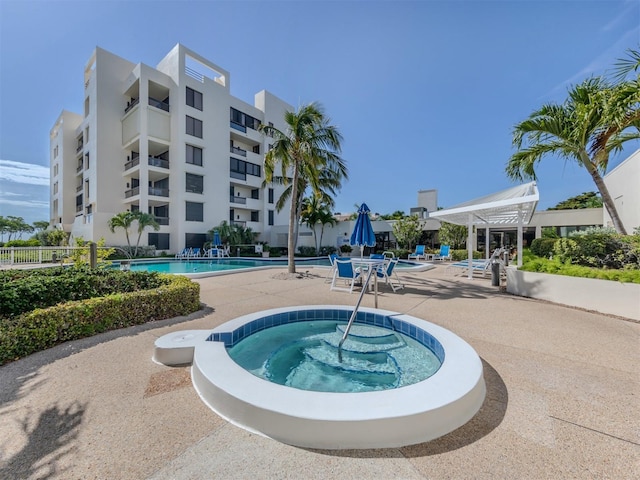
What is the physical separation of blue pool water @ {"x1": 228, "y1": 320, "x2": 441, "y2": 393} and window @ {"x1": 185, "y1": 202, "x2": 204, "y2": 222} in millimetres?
21672

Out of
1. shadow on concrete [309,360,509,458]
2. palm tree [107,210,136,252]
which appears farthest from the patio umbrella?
palm tree [107,210,136,252]

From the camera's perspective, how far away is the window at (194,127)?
77.3 ft

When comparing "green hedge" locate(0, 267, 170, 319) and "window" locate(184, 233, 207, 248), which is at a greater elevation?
"window" locate(184, 233, 207, 248)

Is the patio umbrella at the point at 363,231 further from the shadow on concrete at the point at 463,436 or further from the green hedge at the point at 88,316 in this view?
the shadow on concrete at the point at 463,436

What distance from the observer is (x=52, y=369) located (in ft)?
11.2

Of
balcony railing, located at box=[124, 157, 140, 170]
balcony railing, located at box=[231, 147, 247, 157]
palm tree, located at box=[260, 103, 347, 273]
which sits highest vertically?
balcony railing, located at box=[231, 147, 247, 157]

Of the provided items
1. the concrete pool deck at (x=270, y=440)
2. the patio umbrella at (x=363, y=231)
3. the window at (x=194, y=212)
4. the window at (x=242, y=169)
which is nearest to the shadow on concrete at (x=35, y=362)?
the concrete pool deck at (x=270, y=440)

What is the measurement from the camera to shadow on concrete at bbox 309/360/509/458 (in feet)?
6.64

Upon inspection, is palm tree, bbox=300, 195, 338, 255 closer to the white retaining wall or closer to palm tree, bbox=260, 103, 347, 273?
palm tree, bbox=260, 103, 347, 273

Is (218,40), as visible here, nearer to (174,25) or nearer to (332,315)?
(174,25)

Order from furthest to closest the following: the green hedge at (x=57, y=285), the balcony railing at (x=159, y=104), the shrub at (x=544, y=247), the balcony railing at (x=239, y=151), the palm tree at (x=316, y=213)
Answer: the balcony railing at (x=239, y=151) < the palm tree at (x=316, y=213) < the balcony railing at (x=159, y=104) < the shrub at (x=544, y=247) < the green hedge at (x=57, y=285)

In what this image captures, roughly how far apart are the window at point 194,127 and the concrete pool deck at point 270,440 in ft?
77.0

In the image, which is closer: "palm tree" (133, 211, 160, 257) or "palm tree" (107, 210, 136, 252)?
"palm tree" (107, 210, 136, 252)

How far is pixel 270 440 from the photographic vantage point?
85.0 inches
